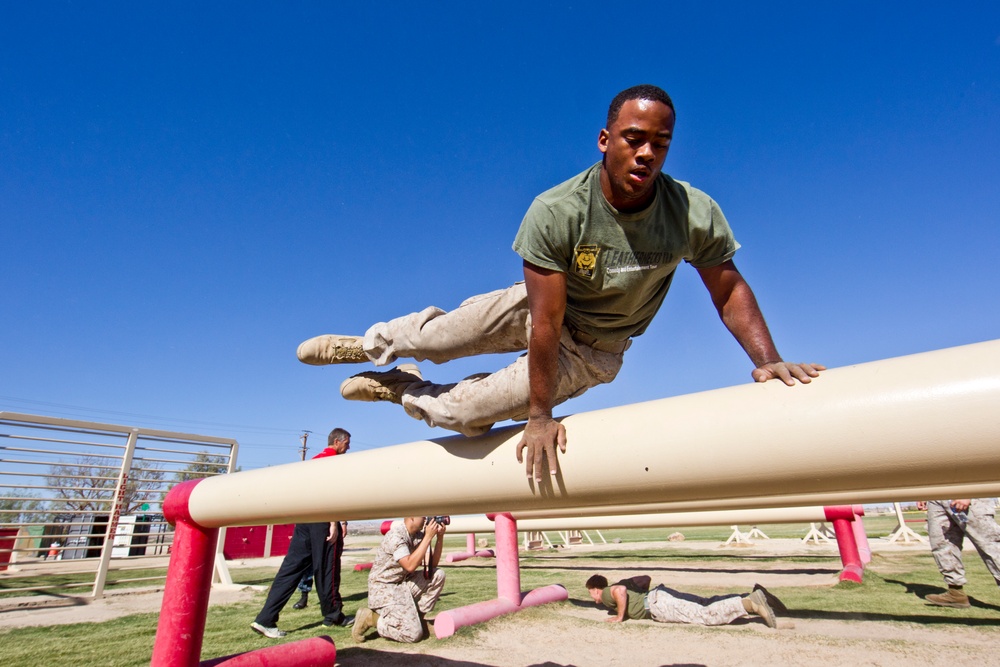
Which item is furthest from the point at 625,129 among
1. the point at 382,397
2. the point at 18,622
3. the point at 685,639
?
the point at 18,622

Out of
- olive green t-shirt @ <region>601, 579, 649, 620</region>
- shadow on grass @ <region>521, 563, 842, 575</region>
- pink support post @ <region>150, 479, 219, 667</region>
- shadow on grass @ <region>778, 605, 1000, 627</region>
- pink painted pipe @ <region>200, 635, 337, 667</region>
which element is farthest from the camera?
shadow on grass @ <region>521, 563, 842, 575</region>

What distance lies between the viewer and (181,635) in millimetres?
2797

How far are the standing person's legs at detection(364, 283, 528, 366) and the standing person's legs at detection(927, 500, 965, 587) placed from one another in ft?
17.6

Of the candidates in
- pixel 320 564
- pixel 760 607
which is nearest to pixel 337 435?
pixel 320 564

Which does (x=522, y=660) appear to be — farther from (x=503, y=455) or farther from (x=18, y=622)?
(x=18, y=622)

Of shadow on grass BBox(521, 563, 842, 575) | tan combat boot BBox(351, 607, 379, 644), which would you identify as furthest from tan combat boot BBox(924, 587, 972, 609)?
tan combat boot BBox(351, 607, 379, 644)

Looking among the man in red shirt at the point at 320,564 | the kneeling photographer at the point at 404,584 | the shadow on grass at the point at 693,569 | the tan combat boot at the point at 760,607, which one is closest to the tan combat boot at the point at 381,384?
the kneeling photographer at the point at 404,584

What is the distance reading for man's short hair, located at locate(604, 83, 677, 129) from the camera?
1937mm

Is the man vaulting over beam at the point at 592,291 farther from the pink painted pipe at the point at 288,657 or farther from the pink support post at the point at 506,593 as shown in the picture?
the pink support post at the point at 506,593

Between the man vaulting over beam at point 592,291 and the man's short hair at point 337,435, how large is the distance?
3.77 meters

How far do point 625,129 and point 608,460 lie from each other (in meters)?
1.08

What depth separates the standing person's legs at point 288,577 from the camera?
5.29m

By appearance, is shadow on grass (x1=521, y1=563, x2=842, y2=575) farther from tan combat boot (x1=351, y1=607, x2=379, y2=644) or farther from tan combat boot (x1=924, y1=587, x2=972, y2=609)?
tan combat boot (x1=351, y1=607, x2=379, y2=644)

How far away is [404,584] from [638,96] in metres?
4.77
